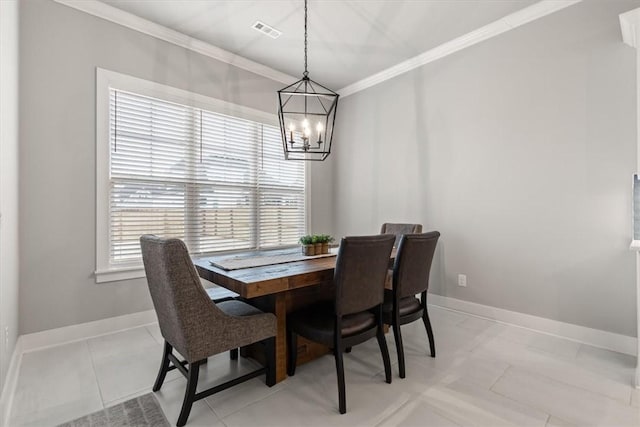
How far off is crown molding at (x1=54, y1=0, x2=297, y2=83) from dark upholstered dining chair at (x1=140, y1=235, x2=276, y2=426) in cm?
256

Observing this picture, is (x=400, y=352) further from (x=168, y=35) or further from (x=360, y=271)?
(x=168, y=35)

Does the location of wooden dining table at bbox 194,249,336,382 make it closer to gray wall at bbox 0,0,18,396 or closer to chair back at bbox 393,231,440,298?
chair back at bbox 393,231,440,298

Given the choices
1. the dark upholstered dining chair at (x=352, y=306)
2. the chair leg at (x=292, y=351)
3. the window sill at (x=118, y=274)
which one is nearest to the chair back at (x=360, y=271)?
the dark upholstered dining chair at (x=352, y=306)

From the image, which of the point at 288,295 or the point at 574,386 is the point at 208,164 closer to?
the point at 288,295

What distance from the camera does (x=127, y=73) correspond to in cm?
312

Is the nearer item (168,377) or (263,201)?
(168,377)

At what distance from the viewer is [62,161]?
2771 millimetres

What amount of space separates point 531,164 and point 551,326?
1545mm

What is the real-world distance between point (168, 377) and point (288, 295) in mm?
993

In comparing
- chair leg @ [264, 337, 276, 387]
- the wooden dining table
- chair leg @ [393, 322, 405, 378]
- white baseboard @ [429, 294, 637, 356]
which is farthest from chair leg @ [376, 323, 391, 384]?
white baseboard @ [429, 294, 637, 356]

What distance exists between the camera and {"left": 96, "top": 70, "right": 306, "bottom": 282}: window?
3.07 metres

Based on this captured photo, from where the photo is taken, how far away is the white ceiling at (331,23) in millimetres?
2961

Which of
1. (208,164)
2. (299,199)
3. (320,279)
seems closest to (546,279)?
(320,279)

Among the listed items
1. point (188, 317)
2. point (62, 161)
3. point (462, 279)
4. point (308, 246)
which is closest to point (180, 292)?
point (188, 317)
